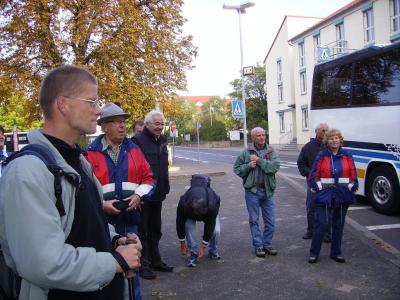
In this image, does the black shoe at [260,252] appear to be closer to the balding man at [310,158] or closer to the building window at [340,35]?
the balding man at [310,158]

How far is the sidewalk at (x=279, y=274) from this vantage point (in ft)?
13.8

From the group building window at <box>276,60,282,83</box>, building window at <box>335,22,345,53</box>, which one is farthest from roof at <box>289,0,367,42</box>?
building window at <box>276,60,282,83</box>

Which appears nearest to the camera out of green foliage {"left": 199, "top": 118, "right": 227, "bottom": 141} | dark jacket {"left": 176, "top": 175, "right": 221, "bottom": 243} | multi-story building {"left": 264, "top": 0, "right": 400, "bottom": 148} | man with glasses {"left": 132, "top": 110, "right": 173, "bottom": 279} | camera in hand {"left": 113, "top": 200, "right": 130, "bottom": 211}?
camera in hand {"left": 113, "top": 200, "right": 130, "bottom": 211}

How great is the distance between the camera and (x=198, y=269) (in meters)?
5.09

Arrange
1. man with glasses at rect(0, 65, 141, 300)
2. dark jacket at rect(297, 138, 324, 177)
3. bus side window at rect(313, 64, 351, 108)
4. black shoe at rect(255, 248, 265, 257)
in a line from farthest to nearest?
bus side window at rect(313, 64, 351, 108), dark jacket at rect(297, 138, 324, 177), black shoe at rect(255, 248, 265, 257), man with glasses at rect(0, 65, 141, 300)

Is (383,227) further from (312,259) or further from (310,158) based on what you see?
(312,259)

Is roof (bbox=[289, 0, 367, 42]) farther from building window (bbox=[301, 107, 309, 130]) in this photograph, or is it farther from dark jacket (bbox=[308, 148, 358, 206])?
dark jacket (bbox=[308, 148, 358, 206])

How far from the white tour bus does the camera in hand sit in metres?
6.23

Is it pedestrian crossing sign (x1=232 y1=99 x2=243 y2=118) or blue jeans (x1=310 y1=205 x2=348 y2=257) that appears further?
pedestrian crossing sign (x1=232 y1=99 x2=243 y2=118)

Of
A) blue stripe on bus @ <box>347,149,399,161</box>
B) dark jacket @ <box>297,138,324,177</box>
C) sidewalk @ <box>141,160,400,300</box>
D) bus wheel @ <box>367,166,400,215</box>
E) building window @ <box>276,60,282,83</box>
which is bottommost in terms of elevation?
sidewalk @ <box>141,160,400,300</box>

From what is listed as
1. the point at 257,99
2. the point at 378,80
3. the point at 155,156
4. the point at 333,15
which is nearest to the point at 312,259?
the point at 155,156

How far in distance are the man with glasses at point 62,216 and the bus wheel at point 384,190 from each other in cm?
754

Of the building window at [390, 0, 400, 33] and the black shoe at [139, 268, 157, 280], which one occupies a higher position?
the building window at [390, 0, 400, 33]

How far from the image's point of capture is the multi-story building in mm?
25906
